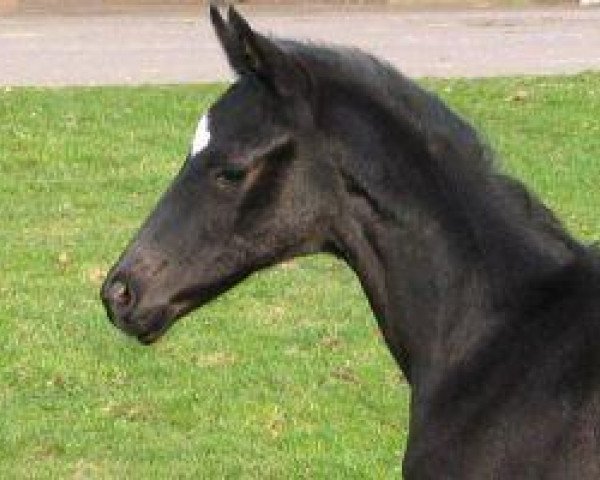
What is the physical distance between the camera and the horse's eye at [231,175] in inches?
179

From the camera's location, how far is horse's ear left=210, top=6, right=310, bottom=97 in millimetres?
4500

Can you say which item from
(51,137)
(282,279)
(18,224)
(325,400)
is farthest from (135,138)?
(325,400)

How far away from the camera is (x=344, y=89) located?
4.61 metres

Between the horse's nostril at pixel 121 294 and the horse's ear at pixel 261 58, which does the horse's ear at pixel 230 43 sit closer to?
the horse's ear at pixel 261 58

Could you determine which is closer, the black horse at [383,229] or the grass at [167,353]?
the black horse at [383,229]

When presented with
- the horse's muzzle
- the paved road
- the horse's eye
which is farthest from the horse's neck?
the paved road

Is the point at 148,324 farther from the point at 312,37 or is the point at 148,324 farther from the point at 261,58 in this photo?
the point at 312,37

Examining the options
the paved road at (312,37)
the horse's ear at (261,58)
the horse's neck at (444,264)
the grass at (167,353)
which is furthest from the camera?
the paved road at (312,37)

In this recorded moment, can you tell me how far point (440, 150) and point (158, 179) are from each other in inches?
314

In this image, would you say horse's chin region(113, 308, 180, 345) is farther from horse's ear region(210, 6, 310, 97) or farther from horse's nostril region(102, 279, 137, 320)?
horse's ear region(210, 6, 310, 97)

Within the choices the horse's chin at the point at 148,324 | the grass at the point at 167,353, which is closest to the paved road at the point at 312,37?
the grass at the point at 167,353

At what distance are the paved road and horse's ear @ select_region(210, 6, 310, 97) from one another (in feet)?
29.3

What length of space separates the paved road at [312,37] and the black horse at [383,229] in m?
8.93

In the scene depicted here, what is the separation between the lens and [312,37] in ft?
48.3
